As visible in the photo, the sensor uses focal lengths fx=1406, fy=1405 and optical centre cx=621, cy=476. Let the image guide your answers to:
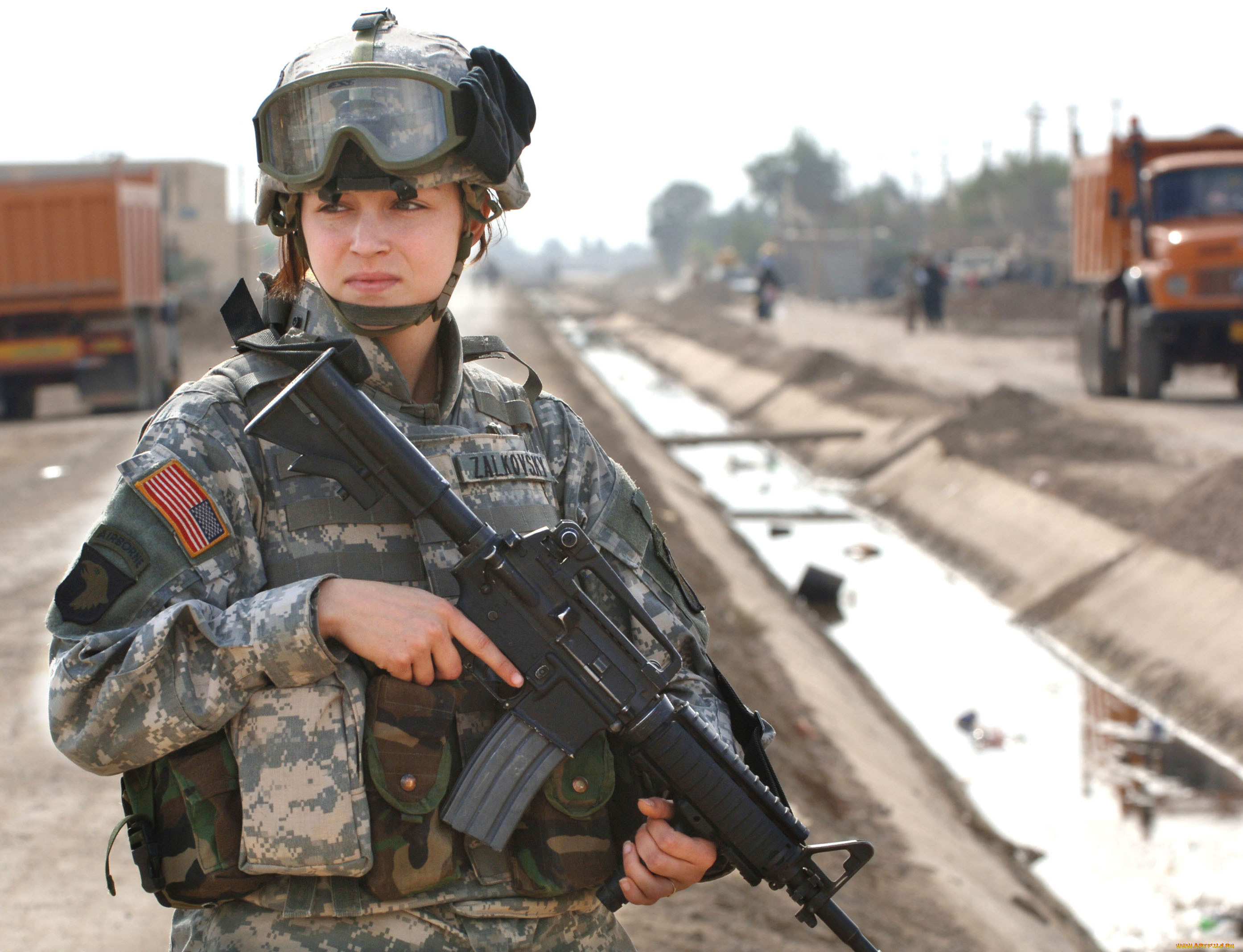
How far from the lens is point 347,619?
164 cm

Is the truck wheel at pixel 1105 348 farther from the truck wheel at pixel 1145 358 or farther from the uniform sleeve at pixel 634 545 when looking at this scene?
the uniform sleeve at pixel 634 545

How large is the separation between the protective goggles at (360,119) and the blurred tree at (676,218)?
131 meters

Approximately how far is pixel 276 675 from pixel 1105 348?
1604 centimetres

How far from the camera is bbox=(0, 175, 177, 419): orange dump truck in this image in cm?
1609

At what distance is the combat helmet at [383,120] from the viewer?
1816 millimetres

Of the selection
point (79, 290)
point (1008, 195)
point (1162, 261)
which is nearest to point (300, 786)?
point (1162, 261)

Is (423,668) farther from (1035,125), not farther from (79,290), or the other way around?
(1035,125)

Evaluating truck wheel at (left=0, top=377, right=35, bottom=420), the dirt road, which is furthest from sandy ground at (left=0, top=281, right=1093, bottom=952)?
truck wheel at (left=0, top=377, right=35, bottom=420)

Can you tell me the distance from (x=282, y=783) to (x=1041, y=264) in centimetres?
5017

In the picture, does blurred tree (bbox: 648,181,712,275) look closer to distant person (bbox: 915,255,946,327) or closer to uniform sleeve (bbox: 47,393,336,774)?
distant person (bbox: 915,255,946,327)

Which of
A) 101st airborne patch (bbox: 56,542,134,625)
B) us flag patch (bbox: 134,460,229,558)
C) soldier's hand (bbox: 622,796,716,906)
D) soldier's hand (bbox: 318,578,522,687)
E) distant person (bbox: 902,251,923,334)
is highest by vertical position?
distant person (bbox: 902,251,923,334)

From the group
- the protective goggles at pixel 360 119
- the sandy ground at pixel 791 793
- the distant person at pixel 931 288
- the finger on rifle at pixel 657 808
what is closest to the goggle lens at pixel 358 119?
the protective goggles at pixel 360 119

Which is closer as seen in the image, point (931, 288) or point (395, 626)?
point (395, 626)

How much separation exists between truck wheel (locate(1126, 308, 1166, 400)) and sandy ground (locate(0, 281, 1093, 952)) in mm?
5982
